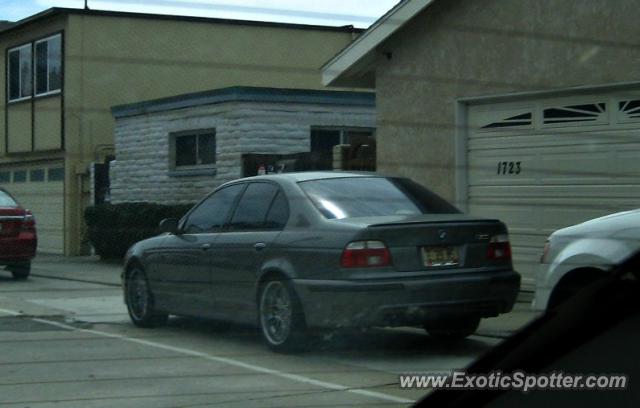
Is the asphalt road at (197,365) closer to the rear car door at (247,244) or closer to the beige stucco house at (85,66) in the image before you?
the rear car door at (247,244)

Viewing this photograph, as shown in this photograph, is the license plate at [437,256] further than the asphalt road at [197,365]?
Yes

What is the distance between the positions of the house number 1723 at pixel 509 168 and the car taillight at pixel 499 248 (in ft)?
1.86

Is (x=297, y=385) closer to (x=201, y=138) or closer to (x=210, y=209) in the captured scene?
(x=210, y=209)

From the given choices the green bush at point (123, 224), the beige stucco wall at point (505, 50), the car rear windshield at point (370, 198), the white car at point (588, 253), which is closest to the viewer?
the white car at point (588, 253)

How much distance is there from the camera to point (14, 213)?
393 inches

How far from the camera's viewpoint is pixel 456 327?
5867 millimetres

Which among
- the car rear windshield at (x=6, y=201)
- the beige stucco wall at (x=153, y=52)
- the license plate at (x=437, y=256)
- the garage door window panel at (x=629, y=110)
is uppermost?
the beige stucco wall at (x=153, y=52)

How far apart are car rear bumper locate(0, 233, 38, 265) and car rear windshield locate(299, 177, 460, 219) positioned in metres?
3.26

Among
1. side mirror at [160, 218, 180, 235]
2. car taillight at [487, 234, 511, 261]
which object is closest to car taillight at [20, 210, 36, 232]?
side mirror at [160, 218, 180, 235]

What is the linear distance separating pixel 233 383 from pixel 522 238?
94.9 inches

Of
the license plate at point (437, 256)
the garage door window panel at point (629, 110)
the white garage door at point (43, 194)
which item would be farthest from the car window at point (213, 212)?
the garage door window panel at point (629, 110)

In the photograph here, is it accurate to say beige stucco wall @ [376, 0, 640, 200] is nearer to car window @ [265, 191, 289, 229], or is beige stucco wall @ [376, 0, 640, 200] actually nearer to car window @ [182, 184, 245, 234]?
car window @ [265, 191, 289, 229]

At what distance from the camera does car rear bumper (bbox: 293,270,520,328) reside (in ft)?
18.3

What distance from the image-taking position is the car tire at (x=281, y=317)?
5812mm
